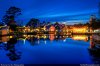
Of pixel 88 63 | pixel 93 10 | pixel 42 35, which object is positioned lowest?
pixel 88 63

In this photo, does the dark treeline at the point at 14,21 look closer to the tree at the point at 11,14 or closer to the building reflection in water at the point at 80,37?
the tree at the point at 11,14

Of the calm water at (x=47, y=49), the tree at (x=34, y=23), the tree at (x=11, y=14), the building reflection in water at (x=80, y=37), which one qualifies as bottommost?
the calm water at (x=47, y=49)

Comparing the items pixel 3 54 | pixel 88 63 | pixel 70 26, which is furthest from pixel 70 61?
pixel 3 54

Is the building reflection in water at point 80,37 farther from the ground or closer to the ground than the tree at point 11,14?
closer to the ground

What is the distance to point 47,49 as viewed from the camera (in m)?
4.86

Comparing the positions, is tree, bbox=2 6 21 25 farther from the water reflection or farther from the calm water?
the water reflection

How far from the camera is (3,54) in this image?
15.5 ft

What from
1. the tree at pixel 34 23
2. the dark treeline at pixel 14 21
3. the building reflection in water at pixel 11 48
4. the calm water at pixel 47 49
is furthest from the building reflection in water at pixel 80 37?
the building reflection in water at pixel 11 48

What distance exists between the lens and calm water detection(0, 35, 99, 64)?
15.3 ft

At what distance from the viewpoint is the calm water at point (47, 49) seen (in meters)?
4.68

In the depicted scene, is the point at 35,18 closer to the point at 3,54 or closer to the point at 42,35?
the point at 42,35

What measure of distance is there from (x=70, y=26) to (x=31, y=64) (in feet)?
2.78

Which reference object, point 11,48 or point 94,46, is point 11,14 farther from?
point 94,46

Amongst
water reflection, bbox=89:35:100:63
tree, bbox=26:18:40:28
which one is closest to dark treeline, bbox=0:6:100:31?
tree, bbox=26:18:40:28
